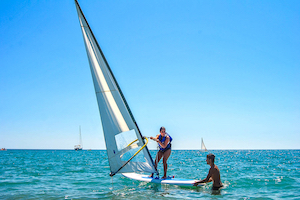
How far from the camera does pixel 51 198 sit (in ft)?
26.3

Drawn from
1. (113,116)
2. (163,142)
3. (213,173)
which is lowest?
(213,173)

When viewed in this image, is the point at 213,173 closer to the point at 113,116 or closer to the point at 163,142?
the point at 163,142

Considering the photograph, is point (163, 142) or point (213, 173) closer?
point (213, 173)

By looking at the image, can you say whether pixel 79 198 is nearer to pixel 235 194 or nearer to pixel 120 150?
pixel 120 150

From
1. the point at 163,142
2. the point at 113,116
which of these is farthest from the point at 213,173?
the point at 113,116

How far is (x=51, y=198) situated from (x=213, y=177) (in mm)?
5718

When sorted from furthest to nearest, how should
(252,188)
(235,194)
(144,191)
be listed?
(252,188), (144,191), (235,194)

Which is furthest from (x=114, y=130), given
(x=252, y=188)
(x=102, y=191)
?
(x=252, y=188)

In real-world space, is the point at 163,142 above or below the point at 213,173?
above

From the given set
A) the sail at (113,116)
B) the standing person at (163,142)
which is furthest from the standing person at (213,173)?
the sail at (113,116)

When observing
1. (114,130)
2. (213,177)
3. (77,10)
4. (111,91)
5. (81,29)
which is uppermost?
(77,10)

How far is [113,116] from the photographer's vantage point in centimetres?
788

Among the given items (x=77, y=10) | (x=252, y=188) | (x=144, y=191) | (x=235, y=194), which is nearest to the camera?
(x=77, y=10)

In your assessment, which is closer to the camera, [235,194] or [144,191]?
[235,194]
